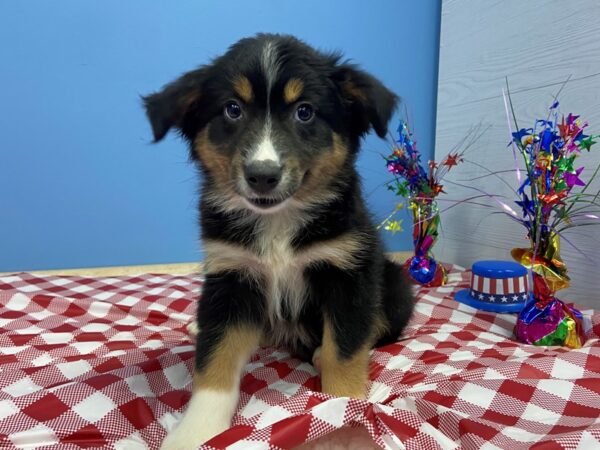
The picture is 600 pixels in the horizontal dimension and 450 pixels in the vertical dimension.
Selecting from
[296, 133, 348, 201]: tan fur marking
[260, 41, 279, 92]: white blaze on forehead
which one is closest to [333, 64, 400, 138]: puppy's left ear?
[296, 133, 348, 201]: tan fur marking

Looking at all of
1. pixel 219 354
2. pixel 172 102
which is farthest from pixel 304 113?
pixel 219 354

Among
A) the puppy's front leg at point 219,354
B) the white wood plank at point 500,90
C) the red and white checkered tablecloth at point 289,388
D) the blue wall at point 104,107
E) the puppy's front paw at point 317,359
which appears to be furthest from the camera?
the blue wall at point 104,107

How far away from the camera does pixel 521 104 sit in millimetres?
3086

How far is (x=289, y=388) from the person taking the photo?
5.65 ft

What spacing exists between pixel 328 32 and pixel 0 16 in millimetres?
2345

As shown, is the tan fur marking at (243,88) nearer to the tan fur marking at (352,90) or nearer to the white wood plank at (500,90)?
the tan fur marking at (352,90)

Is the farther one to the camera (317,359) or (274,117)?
(317,359)

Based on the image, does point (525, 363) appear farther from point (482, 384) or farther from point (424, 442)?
point (424, 442)

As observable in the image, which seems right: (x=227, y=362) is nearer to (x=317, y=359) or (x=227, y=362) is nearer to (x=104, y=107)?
(x=317, y=359)

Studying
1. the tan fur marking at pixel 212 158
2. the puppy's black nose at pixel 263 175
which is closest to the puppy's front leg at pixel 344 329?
the puppy's black nose at pixel 263 175

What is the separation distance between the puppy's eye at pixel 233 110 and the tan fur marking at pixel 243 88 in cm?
4

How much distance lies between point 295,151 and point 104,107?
246 cm

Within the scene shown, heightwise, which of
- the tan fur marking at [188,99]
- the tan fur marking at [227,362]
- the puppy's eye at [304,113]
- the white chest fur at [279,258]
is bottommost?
the tan fur marking at [227,362]

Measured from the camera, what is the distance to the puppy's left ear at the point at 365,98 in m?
1.69
